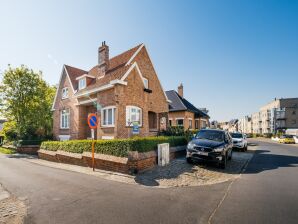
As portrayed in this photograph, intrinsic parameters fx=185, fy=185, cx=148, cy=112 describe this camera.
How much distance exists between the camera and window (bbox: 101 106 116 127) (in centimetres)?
1478

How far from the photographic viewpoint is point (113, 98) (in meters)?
14.7

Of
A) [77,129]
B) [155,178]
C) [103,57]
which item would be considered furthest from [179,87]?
[155,178]

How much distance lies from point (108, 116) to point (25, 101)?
16.6 meters

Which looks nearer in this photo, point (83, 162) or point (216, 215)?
point (216, 215)

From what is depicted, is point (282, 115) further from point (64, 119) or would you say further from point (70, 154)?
Result: point (70, 154)

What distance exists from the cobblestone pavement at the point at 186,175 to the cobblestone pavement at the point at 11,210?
407cm

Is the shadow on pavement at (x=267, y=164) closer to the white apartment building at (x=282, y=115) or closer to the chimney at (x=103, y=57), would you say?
the chimney at (x=103, y=57)

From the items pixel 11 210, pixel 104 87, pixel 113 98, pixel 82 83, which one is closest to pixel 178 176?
pixel 11 210

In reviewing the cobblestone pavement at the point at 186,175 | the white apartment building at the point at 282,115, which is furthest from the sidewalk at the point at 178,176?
the white apartment building at the point at 282,115

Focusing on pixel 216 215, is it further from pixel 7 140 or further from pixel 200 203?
pixel 7 140

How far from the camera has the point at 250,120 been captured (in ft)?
338

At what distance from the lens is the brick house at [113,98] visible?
47.8 ft

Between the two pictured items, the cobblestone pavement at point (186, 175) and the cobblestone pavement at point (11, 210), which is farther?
the cobblestone pavement at point (186, 175)

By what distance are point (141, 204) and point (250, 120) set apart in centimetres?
11308
